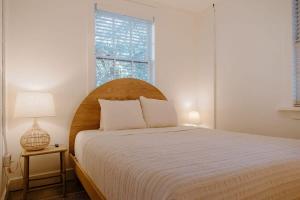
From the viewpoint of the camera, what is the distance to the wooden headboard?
2.53 m

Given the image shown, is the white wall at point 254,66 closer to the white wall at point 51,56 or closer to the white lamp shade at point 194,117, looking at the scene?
the white lamp shade at point 194,117

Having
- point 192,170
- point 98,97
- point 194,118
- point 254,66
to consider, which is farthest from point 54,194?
point 254,66

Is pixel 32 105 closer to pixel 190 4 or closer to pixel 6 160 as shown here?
pixel 6 160

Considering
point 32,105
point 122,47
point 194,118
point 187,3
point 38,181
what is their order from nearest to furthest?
1. point 32,105
2. point 38,181
3. point 122,47
4. point 187,3
5. point 194,118

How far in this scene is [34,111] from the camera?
2059 mm

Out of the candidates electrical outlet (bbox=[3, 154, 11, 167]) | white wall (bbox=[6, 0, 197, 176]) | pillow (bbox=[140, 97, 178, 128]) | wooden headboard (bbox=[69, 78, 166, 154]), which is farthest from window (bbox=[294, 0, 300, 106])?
electrical outlet (bbox=[3, 154, 11, 167])

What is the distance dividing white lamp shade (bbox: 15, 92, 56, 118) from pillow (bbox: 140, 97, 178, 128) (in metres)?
1.12

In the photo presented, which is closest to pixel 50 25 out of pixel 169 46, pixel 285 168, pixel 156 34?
pixel 156 34

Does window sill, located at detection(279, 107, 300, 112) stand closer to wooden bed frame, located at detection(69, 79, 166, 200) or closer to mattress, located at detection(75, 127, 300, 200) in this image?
mattress, located at detection(75, 127, 300, 200)

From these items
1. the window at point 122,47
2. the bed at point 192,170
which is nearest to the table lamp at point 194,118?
the window at point 122,47

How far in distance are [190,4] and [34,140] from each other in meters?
2.90

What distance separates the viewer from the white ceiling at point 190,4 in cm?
321

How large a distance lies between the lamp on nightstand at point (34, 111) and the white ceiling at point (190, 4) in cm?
221

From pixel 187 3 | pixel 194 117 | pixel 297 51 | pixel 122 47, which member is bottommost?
pixel 194 117
